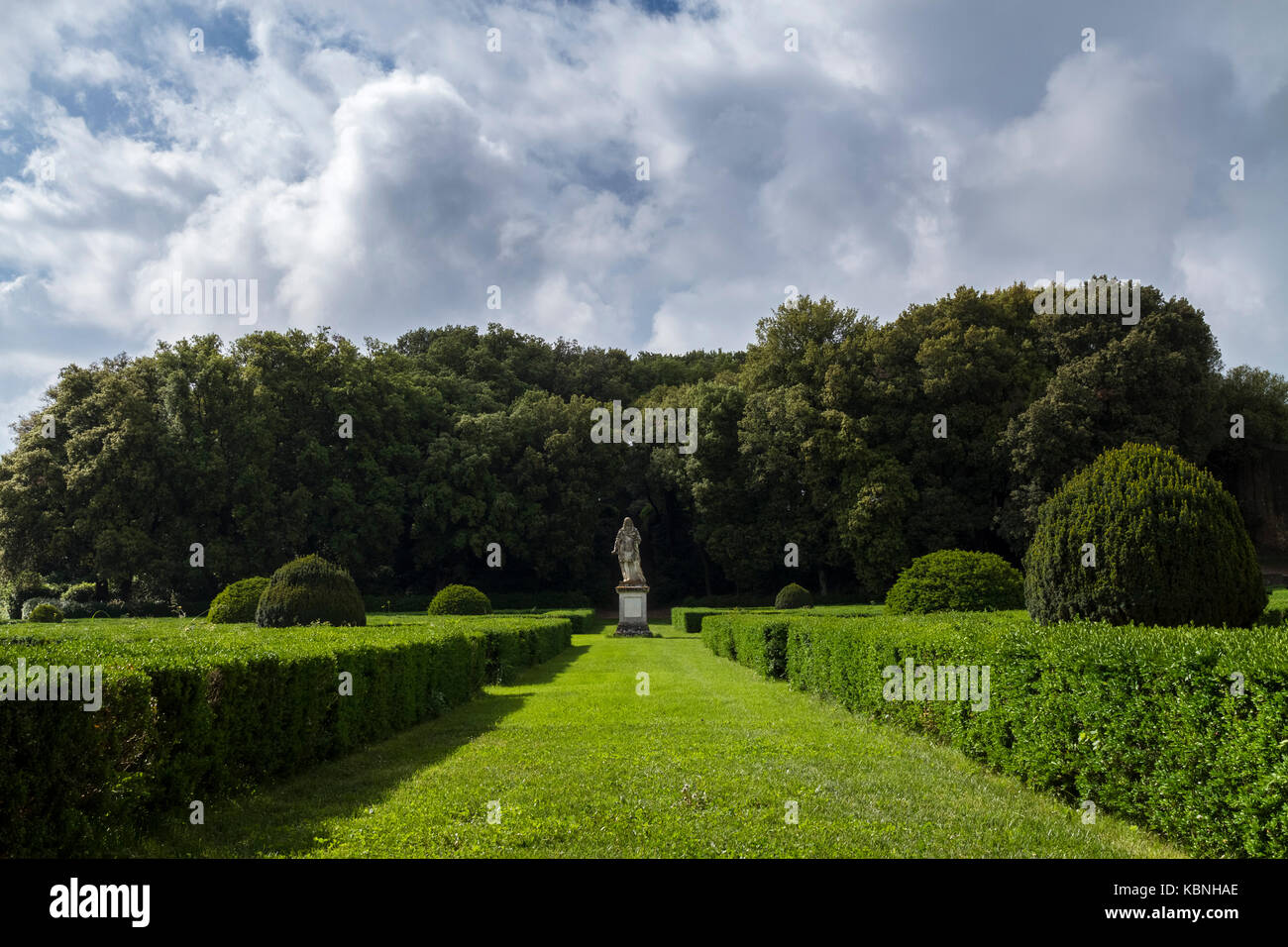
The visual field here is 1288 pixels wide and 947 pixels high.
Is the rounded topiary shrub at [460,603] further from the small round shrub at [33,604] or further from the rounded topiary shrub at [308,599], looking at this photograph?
the small round shrub at [33,604]

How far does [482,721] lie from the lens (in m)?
10.0

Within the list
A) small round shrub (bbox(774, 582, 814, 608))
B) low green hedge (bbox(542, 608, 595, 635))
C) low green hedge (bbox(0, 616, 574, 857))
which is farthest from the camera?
low green hedge (bbox(542, 608, 595, 635))

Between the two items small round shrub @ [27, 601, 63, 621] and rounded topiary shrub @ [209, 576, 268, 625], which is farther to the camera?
small round shrub @ [27, 601, 63, 621]

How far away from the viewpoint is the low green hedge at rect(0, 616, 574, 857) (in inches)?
152

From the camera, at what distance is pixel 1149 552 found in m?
8.76


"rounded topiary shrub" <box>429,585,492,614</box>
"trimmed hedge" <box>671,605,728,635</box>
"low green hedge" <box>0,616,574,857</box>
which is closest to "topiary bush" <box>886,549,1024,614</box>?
"low green hedge" <box>0,616,574,857</box>

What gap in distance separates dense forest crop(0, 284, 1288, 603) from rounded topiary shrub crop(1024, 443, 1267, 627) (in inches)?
873

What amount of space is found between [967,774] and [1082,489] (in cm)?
465

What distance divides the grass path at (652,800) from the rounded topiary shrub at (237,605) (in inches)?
522

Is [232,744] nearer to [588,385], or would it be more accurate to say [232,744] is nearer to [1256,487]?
[1256,487]

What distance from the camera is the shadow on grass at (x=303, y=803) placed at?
189 inches

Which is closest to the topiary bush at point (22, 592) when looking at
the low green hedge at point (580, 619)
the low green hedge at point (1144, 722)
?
the low green hedge at point (580, 619)

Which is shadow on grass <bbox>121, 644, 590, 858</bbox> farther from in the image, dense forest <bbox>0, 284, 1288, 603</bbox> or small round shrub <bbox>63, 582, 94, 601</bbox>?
small round shrub <bbox>63, 582, 94, 601</bbox>
